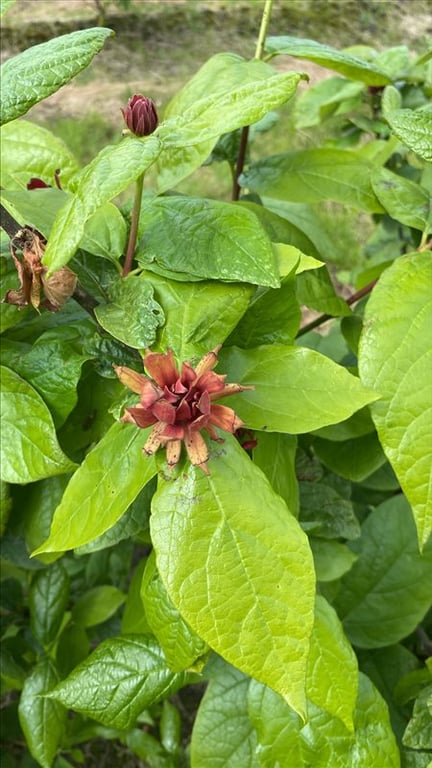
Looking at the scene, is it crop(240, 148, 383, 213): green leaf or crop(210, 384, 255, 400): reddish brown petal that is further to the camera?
crop(240, 148, 383, 213): green leaf

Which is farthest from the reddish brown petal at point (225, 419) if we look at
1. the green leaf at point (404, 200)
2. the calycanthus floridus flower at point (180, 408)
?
the green leaf at point (404, 200)

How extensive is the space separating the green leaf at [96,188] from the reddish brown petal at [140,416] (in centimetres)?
11

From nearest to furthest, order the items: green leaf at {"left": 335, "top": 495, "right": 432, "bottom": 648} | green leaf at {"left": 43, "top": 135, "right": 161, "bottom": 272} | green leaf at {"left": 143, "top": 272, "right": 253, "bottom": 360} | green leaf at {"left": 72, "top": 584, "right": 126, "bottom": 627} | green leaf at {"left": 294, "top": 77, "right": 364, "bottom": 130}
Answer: green leaf at {"left": 43, "top": 135, "right": 161, "bottom": 272} → green leaf at {"left": 143, "top": 272, "right": 253, "bottom": 360} → green leaf at {"left": 335, "top": 495, "right": 432, "bottom": 648} → green leaf at {"left": 72, "top": 584, "right": 126, "bottom": 627} → green leaf at {"left": 294, "top": 77, "right": 364, "bottom": 130}

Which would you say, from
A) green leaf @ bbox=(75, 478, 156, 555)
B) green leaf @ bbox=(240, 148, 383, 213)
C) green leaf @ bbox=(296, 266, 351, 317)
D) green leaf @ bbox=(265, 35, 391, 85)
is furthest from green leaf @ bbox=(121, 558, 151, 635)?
green leaf @ bbox=(265, 35, 391, 85)

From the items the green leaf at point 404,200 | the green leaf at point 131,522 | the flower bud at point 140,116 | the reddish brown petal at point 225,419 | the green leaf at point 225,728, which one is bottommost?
the green leaf at point 225,728

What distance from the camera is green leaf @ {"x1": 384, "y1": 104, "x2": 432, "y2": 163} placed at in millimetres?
624

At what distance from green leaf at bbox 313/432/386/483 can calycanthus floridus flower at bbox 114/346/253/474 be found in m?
0.40

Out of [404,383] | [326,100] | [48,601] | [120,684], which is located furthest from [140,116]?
[326,100]

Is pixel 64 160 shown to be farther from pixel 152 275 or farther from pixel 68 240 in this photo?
pixel 68 240

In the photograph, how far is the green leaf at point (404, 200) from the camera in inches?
29.5

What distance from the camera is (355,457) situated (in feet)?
2.98

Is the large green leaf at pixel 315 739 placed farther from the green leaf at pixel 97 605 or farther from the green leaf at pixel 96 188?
the green leaf at pixel 96 188

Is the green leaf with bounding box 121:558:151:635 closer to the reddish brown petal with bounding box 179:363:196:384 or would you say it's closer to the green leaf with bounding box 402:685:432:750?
the green leaf with bounding box 402:685:432:750

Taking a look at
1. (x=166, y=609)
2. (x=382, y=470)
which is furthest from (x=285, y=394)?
(x=382, y=470)
